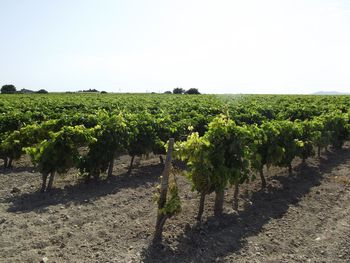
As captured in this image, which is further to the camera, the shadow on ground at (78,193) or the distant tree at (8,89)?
the distant tree at (8,89)

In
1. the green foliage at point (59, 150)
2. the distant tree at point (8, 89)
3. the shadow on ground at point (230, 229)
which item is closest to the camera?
the shadow on ground at point (230, 229)

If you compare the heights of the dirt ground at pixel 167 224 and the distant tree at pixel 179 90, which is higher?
the distant tree at pixel 179 90

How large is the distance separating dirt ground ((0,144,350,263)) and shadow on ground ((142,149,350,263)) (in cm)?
2

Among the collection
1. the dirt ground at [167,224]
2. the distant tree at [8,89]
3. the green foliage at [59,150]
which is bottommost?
the dirt ground at [167,224]

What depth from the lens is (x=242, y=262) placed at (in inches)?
275

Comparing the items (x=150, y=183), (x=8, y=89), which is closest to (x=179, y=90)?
(x=8, y=89)

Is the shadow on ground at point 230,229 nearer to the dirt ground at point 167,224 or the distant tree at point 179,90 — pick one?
the dirt ground at point 167,224

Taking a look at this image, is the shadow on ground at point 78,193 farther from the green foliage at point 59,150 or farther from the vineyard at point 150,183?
the green foliage at point 59,150

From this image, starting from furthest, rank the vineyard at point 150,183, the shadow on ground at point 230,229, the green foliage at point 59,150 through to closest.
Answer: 1. the green foliage at point 59,150
2. the vineyard at point 150,183
3. the shadow on ground at point 230,229

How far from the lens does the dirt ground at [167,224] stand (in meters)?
7.20

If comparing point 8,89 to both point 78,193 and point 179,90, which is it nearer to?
point 179,90

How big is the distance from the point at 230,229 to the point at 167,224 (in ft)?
4.74

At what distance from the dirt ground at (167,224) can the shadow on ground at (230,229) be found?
20 millimetres

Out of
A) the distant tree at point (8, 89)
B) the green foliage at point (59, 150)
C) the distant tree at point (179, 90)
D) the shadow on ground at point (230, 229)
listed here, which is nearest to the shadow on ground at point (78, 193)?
the green foliage at point (59, 150)
